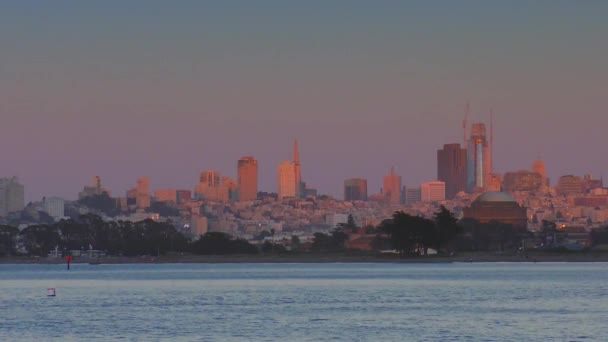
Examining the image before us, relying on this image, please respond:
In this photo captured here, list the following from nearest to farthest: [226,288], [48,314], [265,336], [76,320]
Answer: [265,336] < [76,320] < [48,314] < [226,288]

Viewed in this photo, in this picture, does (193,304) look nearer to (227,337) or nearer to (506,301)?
(506,301)

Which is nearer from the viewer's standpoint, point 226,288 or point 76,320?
point 76,320

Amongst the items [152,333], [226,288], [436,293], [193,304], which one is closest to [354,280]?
[226,288]

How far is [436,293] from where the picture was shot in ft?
358

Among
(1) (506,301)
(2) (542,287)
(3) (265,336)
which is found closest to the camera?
(3) (265,336)

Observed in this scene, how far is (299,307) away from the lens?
90.5m

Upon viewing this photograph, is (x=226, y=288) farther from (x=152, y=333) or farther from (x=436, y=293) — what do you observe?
(x=152, y=333)

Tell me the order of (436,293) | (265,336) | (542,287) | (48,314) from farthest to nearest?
1. (542,287)
2. (436,293)
3. (48,314)
4. (265,336)

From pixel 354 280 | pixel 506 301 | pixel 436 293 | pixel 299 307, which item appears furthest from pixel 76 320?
pixel 354 280

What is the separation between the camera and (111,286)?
136 meters

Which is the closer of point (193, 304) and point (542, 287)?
point (193, 304)

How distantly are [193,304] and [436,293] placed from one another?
859 inches

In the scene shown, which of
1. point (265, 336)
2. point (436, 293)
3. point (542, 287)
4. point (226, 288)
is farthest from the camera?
point (226, 288)

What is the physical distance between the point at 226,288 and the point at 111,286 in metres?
15.6
